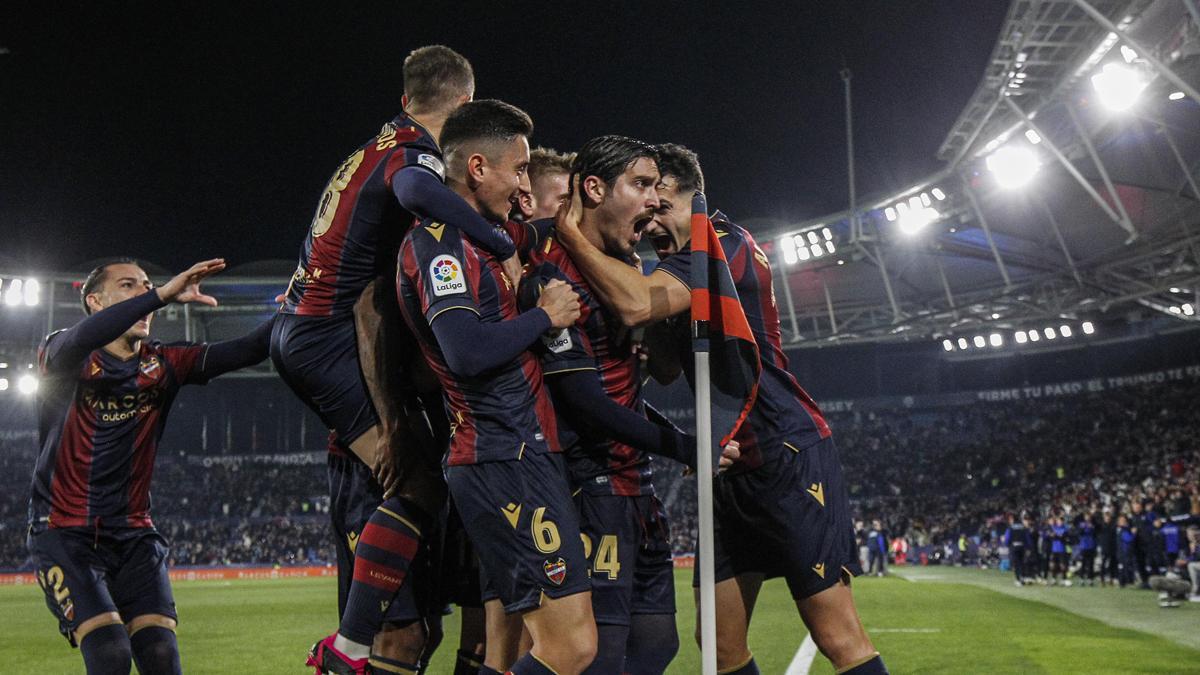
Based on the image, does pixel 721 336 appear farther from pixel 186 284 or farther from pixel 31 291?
pixel 31 291

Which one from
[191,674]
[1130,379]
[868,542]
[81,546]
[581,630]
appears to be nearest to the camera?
[581,630]

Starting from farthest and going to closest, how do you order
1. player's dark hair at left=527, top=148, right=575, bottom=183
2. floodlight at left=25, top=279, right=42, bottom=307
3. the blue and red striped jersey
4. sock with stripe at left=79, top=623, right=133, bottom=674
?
floodlight at left=25, top=279, right=42, bottom=307 → player's dark hair at left=527, top=148, right=575, bottom=183 → sock with stripe at left=79, top=623, right=133, bottom=674 → the blue and red striped jersey

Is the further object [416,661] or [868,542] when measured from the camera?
[868,542]

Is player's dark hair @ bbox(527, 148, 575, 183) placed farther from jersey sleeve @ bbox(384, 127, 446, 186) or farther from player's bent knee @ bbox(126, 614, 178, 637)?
player's bent knee @ bbox(126, 614, 178, 637)

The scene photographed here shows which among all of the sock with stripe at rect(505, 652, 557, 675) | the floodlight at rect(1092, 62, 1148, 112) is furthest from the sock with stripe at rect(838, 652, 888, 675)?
the floodlight at rect(1092, 62, 1148, 112)

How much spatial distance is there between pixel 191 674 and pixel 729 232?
24.9 ft

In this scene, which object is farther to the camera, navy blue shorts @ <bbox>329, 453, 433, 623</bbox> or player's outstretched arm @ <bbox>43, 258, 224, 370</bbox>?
player's outstretched arm @ <bbox>43, 258, 224, 370</bbox>

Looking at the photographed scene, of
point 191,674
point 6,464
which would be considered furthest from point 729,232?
point 6,464

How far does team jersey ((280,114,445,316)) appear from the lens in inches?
172

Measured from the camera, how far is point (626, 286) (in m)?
3.76

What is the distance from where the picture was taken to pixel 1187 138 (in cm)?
2083

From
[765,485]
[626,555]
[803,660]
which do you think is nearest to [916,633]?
[803,660]

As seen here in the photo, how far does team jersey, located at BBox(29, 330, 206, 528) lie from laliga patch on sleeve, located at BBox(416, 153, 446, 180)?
7.33 feet

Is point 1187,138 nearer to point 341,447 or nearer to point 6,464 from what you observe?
point 341,447
